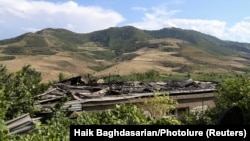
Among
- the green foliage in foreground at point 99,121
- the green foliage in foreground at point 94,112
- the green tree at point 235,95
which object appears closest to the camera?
the green foliage in foreground at point 99,121

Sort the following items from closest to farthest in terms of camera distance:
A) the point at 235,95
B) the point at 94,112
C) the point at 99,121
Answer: the point at 99,121, the point at 94,112, the point at 235,95

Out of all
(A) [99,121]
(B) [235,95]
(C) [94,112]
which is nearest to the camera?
(A) [99,121]

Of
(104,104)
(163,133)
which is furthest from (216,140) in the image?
(104,104)

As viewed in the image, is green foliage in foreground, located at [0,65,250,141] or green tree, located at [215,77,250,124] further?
green tree, located at [215,77,250,124]

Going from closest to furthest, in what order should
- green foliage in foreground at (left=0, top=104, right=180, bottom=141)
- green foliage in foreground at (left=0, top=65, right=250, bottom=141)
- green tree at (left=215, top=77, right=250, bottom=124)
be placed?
green foliage in foreground at (left=0, top=104, right=180, bottom=141), green foliage in foreground at (left=0, top=65, right=250, bottom=141), green tree at (left=215, top=77, right=250, bottom=124)

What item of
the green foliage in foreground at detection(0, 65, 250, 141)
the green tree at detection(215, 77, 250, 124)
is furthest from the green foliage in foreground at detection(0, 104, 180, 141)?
the green tree at detection(215, 77, 250, 124)

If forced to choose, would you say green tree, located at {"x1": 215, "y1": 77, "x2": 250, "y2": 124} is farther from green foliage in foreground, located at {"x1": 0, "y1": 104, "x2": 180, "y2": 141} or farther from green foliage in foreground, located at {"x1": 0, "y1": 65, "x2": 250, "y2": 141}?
green foliage in foreground, located at {"x1": 0, "y1": 104, "x2": 180, "y2": 141}

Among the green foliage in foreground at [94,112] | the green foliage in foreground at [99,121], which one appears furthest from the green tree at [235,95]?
the green foliage in foreground at [99,121]

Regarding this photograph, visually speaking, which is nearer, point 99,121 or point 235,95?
point 99,121

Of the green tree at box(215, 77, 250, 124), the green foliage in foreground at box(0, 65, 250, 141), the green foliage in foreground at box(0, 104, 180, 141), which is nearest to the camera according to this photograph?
the green foliage in foreground at box(0, 104, 180, 141)

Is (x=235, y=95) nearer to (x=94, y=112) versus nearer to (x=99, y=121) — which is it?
(x=94, y=112)

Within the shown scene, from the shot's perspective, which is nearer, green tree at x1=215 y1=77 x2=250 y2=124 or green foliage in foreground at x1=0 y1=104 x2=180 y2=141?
green foliage in foreground at x1=0 y1=104 x2=180 y2=141

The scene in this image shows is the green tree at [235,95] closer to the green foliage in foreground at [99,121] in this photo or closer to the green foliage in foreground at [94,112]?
the green foliage in foreground at [94,112]

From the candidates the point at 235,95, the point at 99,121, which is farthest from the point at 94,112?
the point at 235,95
